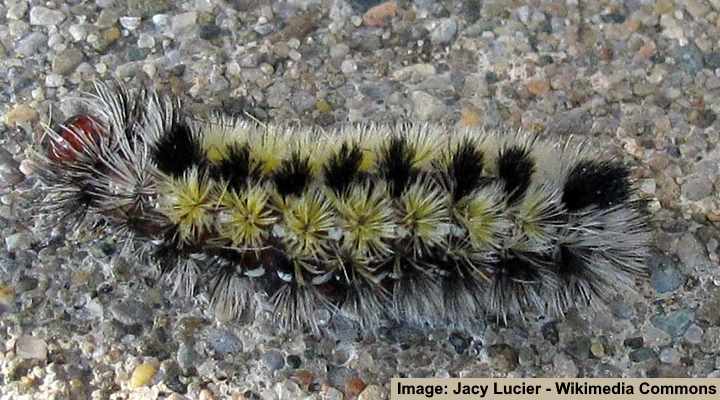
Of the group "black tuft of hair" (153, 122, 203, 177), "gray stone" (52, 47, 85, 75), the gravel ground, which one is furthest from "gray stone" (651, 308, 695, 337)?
"gray stone" (52, 47, 85, 75)

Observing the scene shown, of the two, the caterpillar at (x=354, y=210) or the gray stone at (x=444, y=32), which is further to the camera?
the gray stone at (x=444, y=32)

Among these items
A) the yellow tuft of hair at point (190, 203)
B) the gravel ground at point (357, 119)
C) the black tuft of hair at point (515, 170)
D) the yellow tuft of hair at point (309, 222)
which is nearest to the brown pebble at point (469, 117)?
the gravel ground at point (357, 119)

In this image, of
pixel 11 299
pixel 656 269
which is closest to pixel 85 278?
pixel 11 299

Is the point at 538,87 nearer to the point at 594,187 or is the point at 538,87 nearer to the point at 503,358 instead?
the point at 594,187

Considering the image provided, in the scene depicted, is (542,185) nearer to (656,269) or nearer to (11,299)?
(656,269)

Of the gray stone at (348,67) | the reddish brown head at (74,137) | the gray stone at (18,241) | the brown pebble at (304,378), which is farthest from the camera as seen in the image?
→ the gray stone at (348,67)

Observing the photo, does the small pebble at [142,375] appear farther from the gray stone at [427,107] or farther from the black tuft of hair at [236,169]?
the gray stone at [427,107]

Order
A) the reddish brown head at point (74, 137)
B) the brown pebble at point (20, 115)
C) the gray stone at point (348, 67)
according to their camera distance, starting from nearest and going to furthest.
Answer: the reddish brown head at point (74, 137)
the brown pebble at point (20, 115)
the gray stone at point (348, 67)
